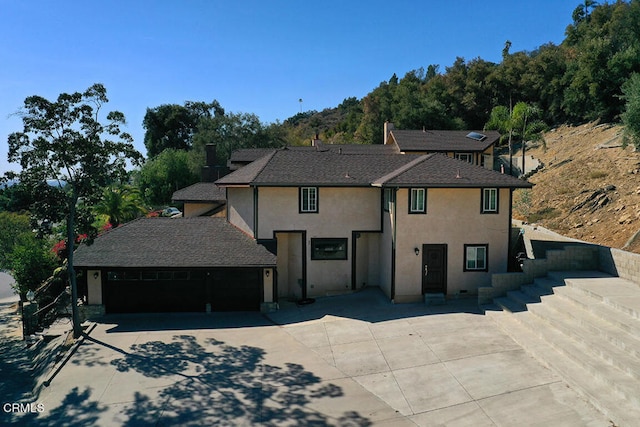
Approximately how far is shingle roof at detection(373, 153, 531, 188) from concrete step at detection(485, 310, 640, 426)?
512 centimetres

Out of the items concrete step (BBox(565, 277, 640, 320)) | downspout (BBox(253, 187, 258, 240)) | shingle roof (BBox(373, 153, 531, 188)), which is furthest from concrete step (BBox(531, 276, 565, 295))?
downspout (BBox(253, 187, 258, 240))

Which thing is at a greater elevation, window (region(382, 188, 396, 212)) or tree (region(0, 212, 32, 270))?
window (region(382, 188, 396, 212))

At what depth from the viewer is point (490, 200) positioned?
16531 mm

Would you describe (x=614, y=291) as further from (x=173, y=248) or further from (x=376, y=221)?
(x=173, y=248)

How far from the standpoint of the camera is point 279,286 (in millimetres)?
18281

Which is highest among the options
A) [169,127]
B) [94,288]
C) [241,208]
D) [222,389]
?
[169,127]

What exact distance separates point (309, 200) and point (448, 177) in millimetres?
5658

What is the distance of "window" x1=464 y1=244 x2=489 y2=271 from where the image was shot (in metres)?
16.6

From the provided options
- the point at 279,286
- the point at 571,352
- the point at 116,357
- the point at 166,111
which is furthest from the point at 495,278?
the point at 166,111

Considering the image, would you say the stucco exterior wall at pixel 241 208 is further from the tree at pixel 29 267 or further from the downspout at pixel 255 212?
the tree at pixel 29 267

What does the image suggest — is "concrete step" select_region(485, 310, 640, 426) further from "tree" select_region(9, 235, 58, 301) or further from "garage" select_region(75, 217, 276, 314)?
"tree" select_region(9, 235, 58, 301)

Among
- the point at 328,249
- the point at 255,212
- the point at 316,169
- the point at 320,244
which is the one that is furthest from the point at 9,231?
the point at 328,249

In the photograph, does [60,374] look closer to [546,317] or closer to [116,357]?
[116,357]

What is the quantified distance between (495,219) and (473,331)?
5281 millimetres
